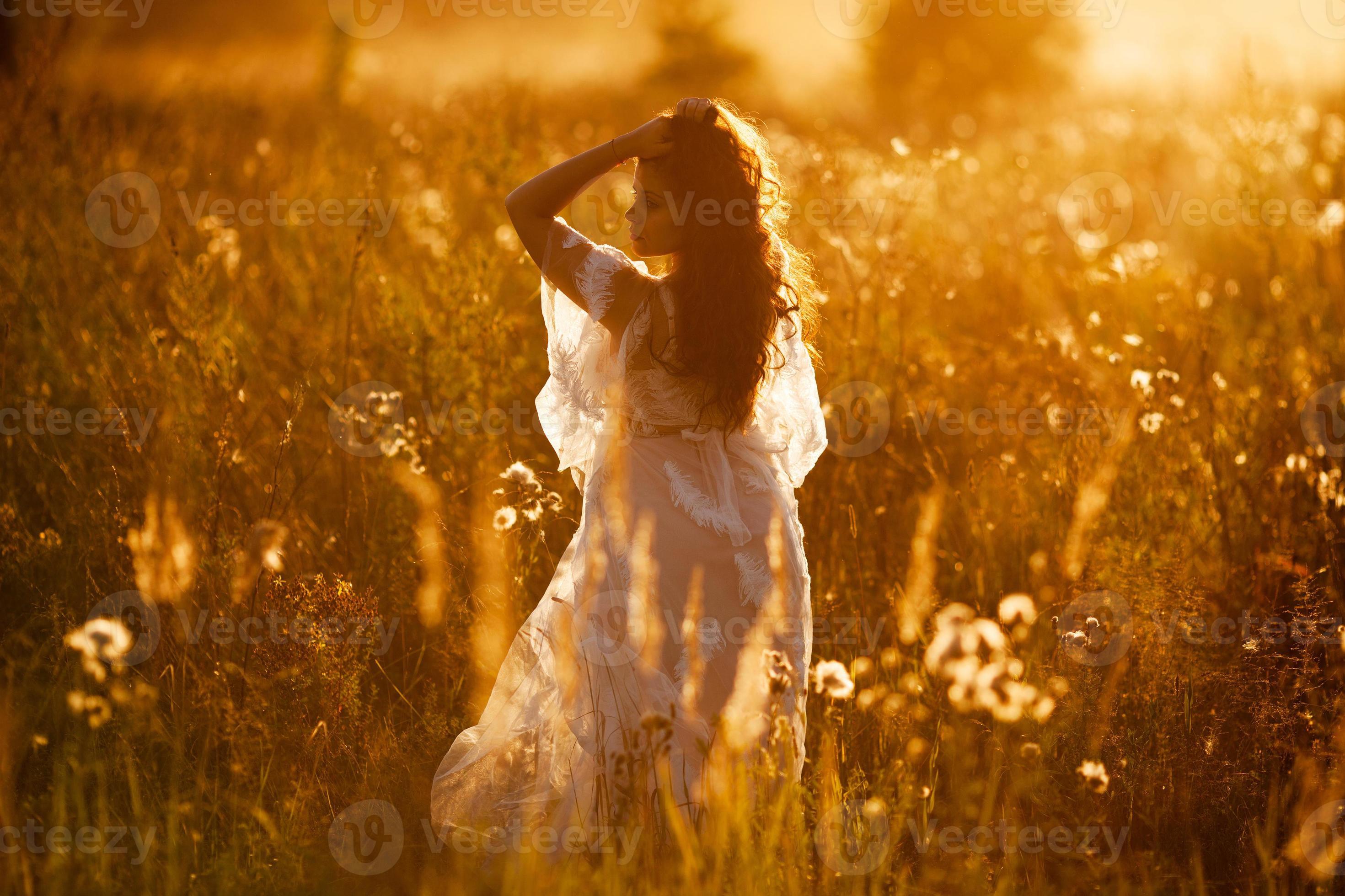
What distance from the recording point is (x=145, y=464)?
11.4 ft

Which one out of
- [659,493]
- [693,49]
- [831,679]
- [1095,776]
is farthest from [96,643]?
[693,49]

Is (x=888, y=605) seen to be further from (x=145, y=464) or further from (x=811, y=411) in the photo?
(x=145, y=464)

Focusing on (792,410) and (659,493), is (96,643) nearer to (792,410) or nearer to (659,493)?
(659,493)

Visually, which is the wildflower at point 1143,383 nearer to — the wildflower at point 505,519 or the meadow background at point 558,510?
the meadow background at point 558,510

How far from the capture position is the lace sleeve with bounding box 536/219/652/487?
2717mm

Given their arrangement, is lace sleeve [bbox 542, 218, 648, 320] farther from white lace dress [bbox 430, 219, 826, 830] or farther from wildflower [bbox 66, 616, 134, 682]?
wildflower [bbox 66, 616, 134, 682]

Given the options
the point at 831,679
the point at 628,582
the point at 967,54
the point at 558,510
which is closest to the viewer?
the point at 831,679

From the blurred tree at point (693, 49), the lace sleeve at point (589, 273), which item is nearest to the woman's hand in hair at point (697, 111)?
the lace sleeve at point (589, 273)

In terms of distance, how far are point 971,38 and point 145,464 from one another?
22811 millimetres

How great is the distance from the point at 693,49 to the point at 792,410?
18629 mm

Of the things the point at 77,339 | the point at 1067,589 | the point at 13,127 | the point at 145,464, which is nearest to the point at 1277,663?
the point at 1067,589

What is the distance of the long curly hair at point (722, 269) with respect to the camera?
2684 mm

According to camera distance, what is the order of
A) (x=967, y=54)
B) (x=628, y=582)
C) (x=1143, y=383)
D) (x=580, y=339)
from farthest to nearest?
(x=967, y=54) → (x=1143, y=383) → (x=580, y=339) → (x=628, y=582)

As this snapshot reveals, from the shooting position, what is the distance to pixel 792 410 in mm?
3016
